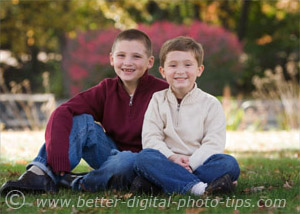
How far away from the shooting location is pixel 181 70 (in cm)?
365

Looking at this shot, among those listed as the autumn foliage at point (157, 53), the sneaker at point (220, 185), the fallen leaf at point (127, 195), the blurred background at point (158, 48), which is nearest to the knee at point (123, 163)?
the fallen leaf at point (127, 195)

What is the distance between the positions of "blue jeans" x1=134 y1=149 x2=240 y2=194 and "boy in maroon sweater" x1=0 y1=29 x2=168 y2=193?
0.17m

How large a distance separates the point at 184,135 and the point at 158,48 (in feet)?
32.1

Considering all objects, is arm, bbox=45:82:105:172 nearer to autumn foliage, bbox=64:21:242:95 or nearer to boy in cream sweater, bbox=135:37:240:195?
boy in cream sweater, bbox=135:37:240:195

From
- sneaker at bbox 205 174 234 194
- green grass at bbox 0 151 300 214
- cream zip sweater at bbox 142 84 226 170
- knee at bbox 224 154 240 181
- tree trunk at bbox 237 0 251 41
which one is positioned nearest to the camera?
green grass at bbox 0 151 300 214

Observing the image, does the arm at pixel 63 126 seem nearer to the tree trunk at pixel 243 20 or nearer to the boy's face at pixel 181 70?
the boy's face at pixel 181 70

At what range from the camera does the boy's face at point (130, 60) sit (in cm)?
392

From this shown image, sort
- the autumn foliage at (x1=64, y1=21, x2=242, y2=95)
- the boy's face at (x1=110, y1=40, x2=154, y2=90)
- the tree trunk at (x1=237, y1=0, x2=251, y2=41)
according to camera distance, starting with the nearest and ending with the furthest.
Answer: the boy's face at (x1=110, y1=40, x2=154, y2=90)
the autumn foliage at (x1=64, y1=21, x2=242, y2=95)
the tree trunk at (x1=237, y1=0, x2=251, y2=41)

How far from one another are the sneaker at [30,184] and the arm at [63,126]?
0.11 m

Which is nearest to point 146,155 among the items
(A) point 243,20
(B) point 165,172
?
(B) point 165,172

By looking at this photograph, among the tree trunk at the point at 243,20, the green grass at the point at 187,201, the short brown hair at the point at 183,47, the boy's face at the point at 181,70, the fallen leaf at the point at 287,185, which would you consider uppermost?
the tree trunk at the point at 243,20

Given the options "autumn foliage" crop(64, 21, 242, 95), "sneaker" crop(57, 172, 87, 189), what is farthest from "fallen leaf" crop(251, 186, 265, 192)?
"autumn foliage" crop(64, 21, 242, 95)

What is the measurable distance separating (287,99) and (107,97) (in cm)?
619

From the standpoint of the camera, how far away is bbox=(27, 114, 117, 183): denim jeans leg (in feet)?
11.9
